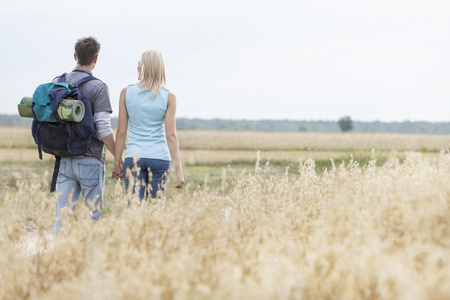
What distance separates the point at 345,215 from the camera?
3.86 metres

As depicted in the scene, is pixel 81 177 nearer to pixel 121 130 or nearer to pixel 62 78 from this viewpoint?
pixel 121 130

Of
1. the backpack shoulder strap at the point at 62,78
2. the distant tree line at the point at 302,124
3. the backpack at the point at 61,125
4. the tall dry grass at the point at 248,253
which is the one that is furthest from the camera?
the distant tree line at the point at 302,124

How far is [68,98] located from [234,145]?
32.0 metres

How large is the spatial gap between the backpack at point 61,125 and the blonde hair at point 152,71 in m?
0.64

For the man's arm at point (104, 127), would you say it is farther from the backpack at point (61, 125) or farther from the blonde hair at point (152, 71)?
the blonde hair at point (152, 71)

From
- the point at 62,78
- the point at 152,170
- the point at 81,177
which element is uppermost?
the point at 62,78

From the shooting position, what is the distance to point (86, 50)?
16.0 ft

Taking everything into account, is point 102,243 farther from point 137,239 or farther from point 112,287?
point 112,287

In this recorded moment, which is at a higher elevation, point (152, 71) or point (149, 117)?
point (152, 71)

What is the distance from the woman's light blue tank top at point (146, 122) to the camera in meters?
4.70

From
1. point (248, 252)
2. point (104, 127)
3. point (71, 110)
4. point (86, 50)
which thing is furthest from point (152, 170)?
point (248, 252)

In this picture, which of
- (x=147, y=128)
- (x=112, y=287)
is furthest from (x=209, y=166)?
(x=112, y=287)

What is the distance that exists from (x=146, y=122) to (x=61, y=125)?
2.83ft

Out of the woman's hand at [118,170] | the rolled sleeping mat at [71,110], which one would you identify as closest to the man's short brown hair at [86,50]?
the rolled sleeping mat at [71,110]
